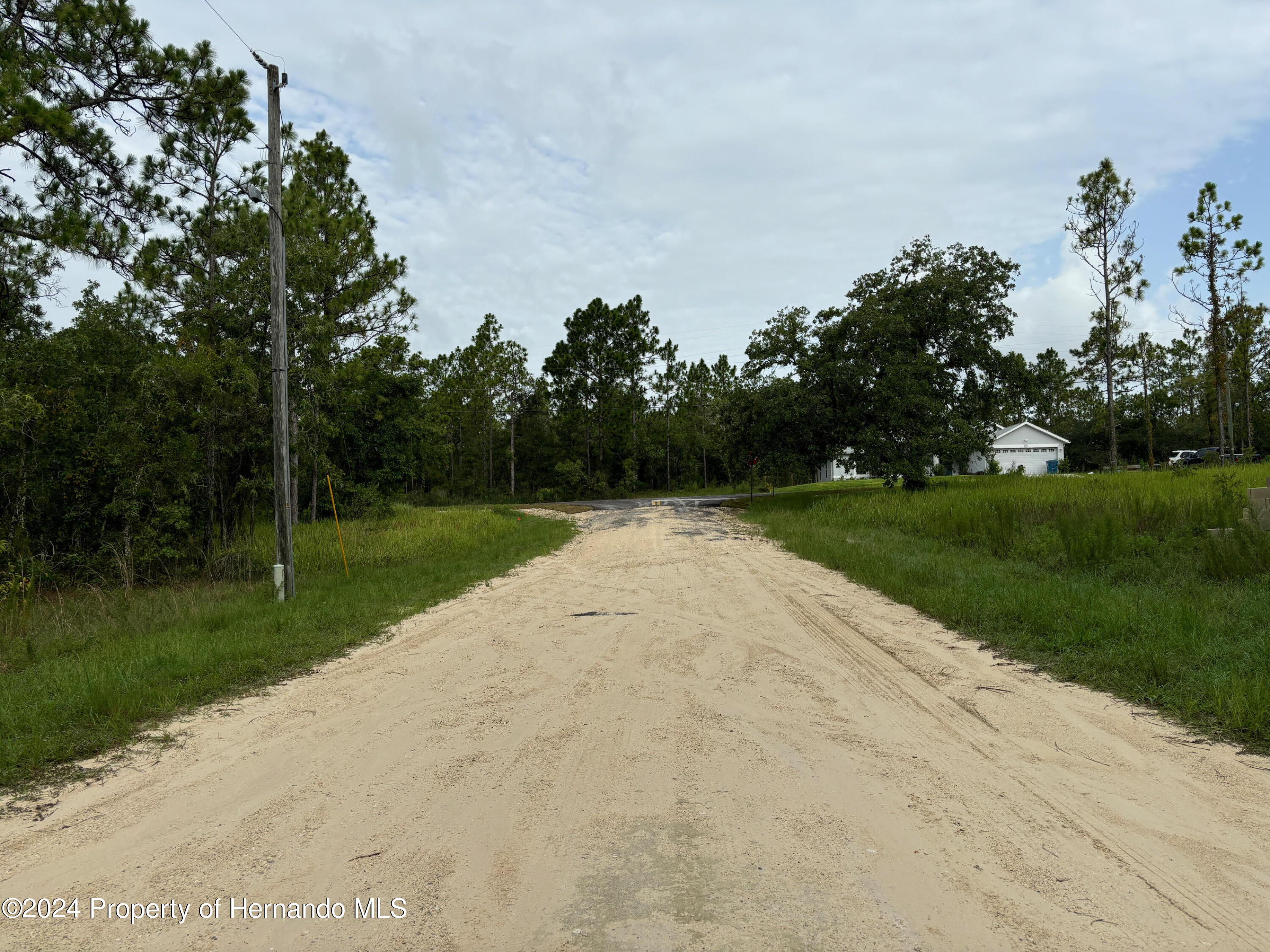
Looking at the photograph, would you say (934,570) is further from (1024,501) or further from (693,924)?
(693,924)

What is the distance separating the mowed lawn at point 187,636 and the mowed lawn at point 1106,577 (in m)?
6.78

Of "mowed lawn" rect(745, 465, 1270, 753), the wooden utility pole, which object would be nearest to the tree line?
the wooden utility pole

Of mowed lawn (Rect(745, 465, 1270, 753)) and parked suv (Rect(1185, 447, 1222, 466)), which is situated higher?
parked suv (Rect(1185, 447, 1222, 466))

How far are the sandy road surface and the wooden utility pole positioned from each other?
19.2 ft

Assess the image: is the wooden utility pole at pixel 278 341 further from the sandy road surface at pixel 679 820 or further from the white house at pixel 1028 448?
the white house at pixel 1028 448

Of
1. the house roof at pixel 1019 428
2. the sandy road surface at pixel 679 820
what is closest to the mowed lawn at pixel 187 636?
the sandy road surface at pixel 679 820

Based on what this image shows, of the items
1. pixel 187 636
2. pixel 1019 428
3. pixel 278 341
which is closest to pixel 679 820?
pixel 187 636

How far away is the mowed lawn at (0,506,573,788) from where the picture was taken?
4918 mm

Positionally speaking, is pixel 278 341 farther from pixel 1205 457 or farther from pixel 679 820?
pixel 1205 457

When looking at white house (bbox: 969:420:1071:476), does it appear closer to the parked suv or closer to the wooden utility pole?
the parked suv

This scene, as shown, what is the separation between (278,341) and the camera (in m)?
11.0

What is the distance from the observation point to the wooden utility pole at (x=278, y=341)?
35.8 feet

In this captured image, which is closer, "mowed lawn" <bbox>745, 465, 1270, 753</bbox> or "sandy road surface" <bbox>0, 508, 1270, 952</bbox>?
"sandy road surface" <bbox>0, 508, 1270, 952</bbox>

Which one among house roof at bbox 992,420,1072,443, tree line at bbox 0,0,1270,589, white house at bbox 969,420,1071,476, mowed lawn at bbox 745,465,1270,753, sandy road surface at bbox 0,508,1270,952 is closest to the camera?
sandy road surface at bbox 0,508,1270,952
